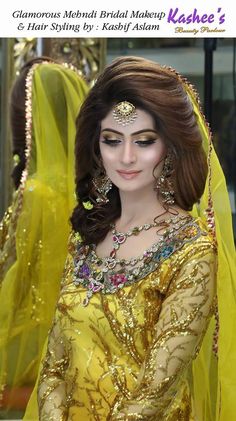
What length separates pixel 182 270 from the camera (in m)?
1.85

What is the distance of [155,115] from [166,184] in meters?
0.15

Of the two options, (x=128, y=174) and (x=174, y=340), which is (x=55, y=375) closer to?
(x=174, y=340)

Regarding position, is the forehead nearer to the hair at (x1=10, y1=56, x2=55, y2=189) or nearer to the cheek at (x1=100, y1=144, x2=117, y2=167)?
the cheek at (x1=100, y1=144, x2=117, y2=167)

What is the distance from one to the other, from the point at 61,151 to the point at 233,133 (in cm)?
91

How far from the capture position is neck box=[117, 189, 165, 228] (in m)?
1.98

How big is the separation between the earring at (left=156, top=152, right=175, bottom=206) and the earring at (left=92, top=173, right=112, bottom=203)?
0.44ft

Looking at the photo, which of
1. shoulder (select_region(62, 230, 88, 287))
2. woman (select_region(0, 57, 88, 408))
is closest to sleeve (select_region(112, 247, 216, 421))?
shoulder (select_region(62, 230, 88, 287))

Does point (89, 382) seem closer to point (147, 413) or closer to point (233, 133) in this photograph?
point (147, 413)

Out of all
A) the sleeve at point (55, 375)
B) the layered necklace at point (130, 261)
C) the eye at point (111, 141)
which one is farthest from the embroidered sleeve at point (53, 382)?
the eye at point (111, 141)

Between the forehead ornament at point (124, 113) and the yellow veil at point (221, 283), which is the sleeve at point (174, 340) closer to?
the yellow veil at point (221, 283)

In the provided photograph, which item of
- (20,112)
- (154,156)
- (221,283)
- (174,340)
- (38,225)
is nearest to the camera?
(174,340)

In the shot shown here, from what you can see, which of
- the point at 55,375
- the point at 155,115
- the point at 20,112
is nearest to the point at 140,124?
the point at 155,115

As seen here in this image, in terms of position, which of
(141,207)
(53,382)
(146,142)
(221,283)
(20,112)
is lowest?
(53,382)

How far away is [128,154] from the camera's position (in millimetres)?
1906
